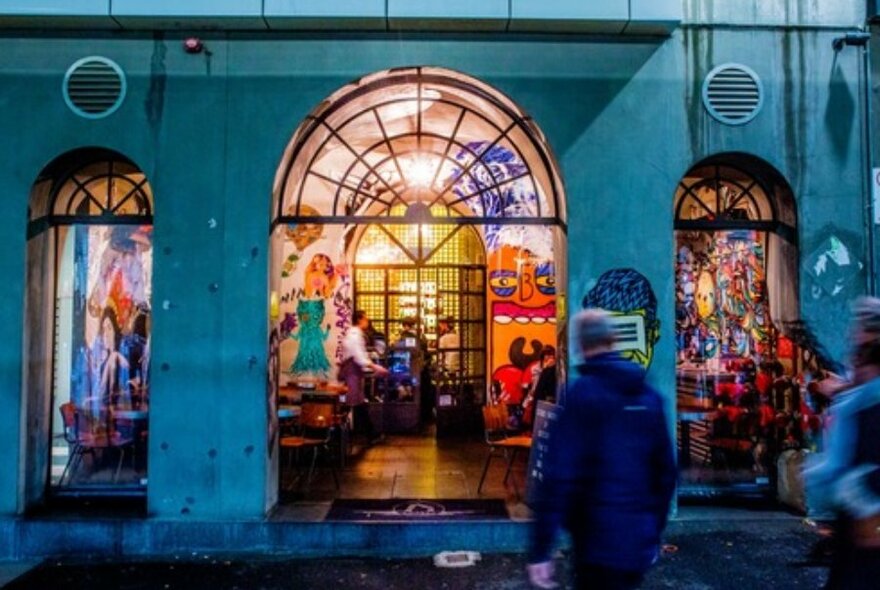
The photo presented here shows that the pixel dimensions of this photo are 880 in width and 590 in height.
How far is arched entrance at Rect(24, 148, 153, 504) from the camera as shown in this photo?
780 centimetres

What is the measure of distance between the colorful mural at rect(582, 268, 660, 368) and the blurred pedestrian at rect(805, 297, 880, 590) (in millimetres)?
3881

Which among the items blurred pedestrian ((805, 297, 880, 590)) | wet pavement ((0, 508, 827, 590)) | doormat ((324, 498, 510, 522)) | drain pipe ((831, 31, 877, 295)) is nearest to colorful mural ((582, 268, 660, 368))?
wet pavement ((0, 508, 827, 590))

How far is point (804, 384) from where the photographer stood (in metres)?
7.76

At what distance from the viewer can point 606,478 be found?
128 inches

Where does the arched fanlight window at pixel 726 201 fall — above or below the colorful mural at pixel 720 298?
above

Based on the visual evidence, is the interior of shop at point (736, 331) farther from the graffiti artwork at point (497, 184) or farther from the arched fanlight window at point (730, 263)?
the graffiti artwork at point (497, 184)

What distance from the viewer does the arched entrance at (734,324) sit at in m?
8.08

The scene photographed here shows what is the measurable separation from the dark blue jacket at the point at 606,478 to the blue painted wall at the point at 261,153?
4233 mm

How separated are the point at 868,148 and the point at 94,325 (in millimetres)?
8572

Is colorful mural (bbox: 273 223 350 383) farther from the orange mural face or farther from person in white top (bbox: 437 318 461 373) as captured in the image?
the orange mural face

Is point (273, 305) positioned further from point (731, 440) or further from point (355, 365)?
point (731, 440)

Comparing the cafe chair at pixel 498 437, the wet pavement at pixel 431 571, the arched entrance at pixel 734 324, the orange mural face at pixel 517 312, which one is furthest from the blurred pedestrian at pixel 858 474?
the orange mural face at pixel 517 312

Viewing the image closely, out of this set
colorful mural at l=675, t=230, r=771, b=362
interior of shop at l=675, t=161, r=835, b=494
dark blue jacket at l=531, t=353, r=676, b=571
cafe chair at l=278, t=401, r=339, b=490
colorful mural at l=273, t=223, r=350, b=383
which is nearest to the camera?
dark blue jacket at l=531, t=353, r=676, b=571

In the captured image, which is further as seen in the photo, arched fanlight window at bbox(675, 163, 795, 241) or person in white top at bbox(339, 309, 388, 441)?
person in white top at bbox(339, 309, 388, 441)
